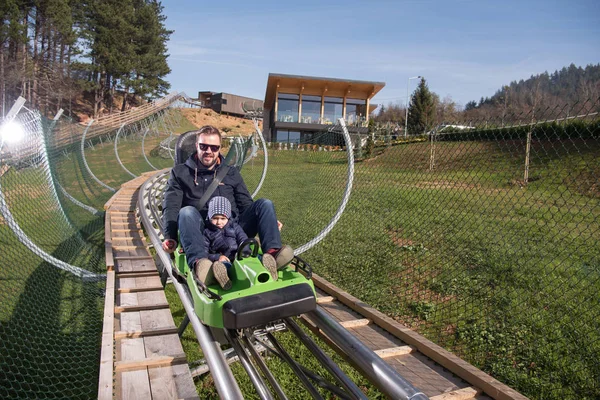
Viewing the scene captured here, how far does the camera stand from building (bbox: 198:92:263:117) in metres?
62.5

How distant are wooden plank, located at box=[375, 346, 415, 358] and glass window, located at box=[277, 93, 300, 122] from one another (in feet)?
105

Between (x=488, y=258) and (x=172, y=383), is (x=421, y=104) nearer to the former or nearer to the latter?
(x=488, y=258)

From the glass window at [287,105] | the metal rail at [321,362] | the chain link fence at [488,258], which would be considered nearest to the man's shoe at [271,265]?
the metal rail at [321,362]

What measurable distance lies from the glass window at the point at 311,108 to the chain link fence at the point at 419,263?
2703 cm

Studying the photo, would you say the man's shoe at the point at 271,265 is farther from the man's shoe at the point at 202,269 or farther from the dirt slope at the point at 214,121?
the dirt slope at the point at 214,121

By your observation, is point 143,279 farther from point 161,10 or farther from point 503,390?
point 161,10

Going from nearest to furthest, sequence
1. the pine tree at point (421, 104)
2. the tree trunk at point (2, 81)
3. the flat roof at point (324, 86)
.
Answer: the tree trunk at point (2, 81)
the flat roof at point (324, 86)
the pine tree at point (421, 104)

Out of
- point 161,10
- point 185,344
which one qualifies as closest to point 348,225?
point 185,344

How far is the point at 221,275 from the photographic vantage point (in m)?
2.70

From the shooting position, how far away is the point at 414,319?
430cm

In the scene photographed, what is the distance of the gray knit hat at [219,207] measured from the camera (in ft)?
11.7

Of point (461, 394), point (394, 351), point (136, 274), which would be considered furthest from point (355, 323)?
point (136, 274)

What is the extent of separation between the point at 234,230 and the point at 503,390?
226 centimetres

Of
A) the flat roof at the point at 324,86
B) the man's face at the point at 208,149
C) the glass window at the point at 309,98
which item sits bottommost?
the man's face at the point at 208,149
